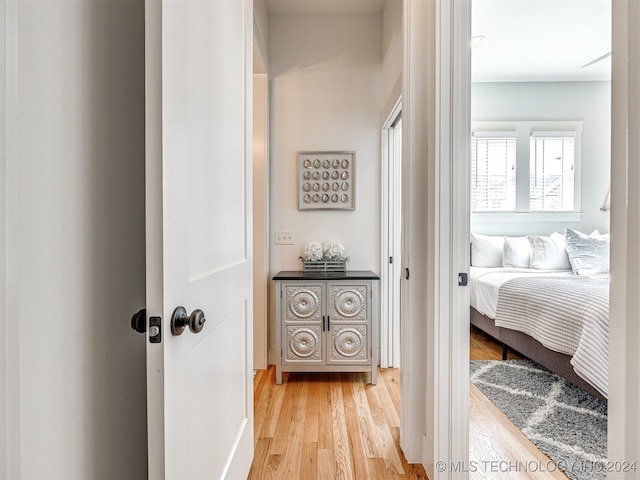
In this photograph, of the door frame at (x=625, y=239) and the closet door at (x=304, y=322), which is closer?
the door frame at (x=625, y=239)

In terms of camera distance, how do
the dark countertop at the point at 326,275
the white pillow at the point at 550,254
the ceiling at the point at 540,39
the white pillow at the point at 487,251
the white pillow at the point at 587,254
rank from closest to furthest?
the dark countertop at the point at 326,275, the ceiling at the point at 540,39, the white pillow at the point at 587,254, the white pillow at the point at 550,254, the white pillow at the point at 487,251

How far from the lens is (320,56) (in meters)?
3.08

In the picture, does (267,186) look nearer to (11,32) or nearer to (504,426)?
(504,426)

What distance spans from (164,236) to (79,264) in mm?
164

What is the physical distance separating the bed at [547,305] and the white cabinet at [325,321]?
1180mm

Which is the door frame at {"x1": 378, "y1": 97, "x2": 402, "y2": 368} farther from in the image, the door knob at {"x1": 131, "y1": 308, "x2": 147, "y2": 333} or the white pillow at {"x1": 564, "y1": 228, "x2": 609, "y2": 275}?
the door knob at {"x1": 131, "y1": 308, "x2": 147, "y2": 333}

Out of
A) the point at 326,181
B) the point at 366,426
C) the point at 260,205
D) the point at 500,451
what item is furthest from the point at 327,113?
the point at 500,451

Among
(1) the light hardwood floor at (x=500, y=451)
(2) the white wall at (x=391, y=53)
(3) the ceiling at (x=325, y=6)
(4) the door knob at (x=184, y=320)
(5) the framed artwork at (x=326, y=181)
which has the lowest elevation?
(1) the light hardwood floor at (x=500, y=451)

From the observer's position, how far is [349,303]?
2736 mm

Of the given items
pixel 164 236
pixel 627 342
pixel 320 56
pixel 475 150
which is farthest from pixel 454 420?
Result: pixel 475 150

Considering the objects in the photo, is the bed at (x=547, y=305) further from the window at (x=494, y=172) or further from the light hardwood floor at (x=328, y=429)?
the light hardwood floor at (x=328, y=429)

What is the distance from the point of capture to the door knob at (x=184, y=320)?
82cm

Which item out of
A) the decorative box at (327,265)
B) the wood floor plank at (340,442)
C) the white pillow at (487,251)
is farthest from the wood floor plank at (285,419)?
the white pillow at (487,251)

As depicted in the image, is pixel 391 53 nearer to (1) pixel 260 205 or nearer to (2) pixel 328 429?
(1) pixel 260 205
